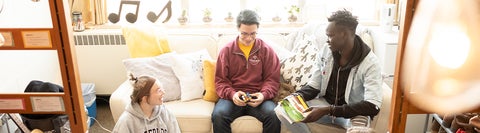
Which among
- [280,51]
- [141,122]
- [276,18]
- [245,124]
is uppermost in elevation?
[276,18]

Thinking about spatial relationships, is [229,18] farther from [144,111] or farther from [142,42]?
[144,111]

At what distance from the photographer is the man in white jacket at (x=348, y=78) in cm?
208

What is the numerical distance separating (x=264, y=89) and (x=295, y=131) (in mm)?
374

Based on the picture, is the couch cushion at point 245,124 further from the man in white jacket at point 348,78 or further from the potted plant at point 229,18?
the potted plant at point 229,18

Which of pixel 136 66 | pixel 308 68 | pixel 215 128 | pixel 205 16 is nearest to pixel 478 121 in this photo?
pixel 308 68

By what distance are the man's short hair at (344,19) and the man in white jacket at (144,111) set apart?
37.2 inches

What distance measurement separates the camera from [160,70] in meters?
2.71

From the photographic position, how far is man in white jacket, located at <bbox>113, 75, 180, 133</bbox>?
207 centimetres

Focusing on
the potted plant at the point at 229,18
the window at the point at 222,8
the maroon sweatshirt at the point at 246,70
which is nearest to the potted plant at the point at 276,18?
the window at the point at 222,8

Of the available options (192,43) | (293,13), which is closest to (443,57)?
(192,43)

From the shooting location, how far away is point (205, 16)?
347cm

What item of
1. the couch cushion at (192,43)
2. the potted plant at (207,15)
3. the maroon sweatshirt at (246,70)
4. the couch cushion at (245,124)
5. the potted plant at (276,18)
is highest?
the potted plant at (207,15)

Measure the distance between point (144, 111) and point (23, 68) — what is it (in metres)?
1.11

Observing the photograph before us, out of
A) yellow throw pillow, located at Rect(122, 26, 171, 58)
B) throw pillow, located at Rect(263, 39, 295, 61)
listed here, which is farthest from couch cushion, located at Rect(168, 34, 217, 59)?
throw pillow, located at Rect(263, 39, 295, 61)
